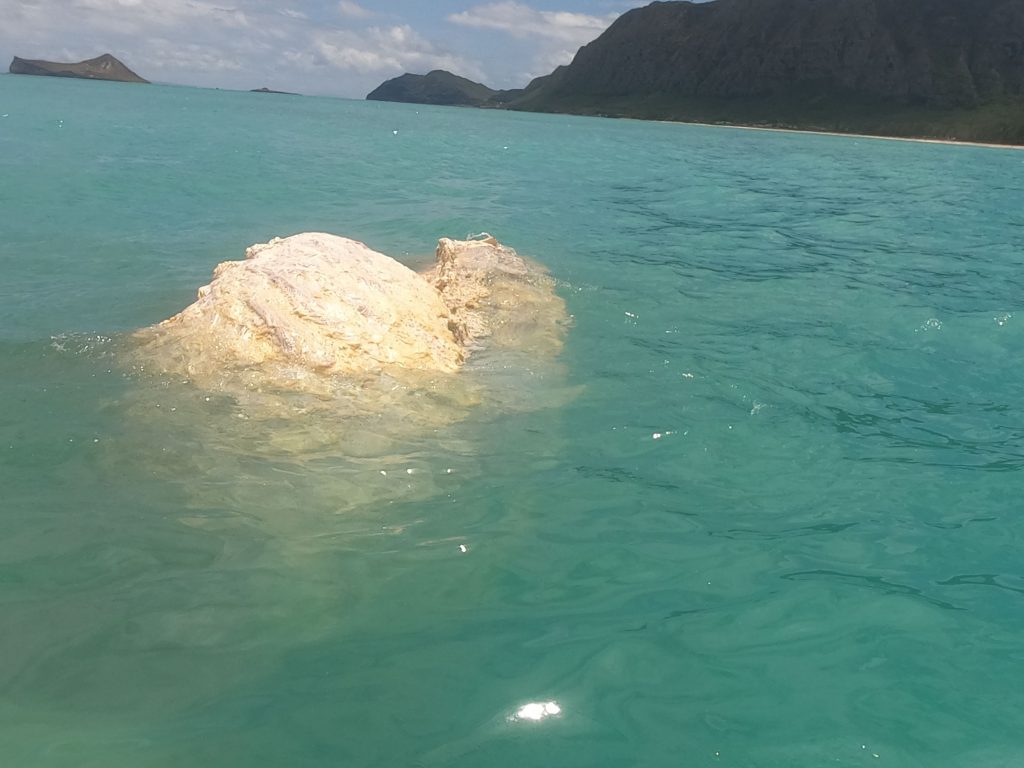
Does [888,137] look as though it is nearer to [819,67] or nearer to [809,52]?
[819,67]

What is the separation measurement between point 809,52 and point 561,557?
469 ft

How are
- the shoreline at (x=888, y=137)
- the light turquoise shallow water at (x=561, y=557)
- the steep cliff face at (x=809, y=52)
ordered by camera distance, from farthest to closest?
the steep cliff face at (x=809, y=52) → the shoreline at (x=888, y=137) → the light turquoise shallow water at (x=561, y=557)

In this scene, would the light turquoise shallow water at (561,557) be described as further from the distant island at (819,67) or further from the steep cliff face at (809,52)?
the steep cliff face at (809,52)

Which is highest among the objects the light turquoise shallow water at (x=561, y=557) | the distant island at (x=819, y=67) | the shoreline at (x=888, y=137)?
the distant island at (x=819, y=67)

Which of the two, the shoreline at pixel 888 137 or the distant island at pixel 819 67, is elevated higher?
the distant island at pixel 819 67

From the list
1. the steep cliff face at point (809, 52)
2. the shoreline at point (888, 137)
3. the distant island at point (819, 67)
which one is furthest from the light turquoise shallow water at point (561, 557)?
the steep cliff face at point (809, 52)

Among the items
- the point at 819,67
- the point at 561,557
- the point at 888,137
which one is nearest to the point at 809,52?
the point at 819,67

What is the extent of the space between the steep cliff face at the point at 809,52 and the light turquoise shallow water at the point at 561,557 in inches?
4686

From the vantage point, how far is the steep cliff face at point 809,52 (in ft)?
363

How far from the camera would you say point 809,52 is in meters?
128

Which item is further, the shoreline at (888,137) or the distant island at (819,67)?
the distant island at (819,67)

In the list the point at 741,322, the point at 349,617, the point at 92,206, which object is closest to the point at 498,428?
the point at 349,617

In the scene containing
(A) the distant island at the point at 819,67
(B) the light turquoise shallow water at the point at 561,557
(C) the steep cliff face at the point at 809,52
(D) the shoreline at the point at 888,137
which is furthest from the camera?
(C) the steep cliff face at the point at 809,52

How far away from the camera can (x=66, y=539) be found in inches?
187
